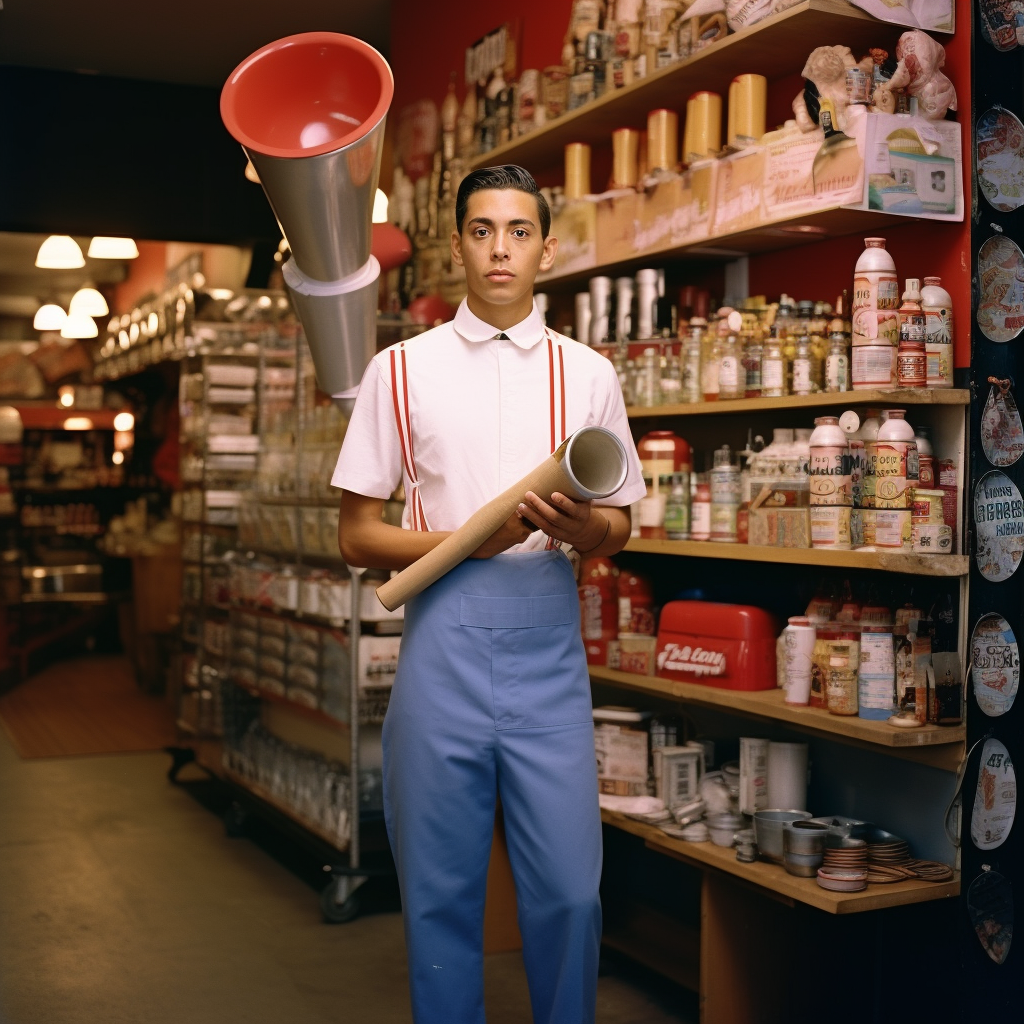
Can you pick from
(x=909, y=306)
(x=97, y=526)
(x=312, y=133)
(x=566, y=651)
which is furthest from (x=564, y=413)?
(x=97, y=526)

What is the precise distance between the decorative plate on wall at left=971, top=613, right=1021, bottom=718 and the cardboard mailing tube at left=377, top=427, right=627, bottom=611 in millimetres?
1206

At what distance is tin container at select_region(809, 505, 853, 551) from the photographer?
2.87 metres

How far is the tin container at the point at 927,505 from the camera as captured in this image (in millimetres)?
2748

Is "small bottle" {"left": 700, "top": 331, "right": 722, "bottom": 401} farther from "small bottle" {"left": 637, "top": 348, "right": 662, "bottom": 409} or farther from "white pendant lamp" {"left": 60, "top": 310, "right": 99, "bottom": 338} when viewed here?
"white pendant lamp" {"left": 60, "top": 310, "right": 99, "bottom": 338}

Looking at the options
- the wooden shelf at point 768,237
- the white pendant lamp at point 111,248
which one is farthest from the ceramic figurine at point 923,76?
the white pendant lamp at point 111,248

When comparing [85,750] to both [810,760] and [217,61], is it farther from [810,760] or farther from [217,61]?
[810,760]

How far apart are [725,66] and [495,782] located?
79.7 inches

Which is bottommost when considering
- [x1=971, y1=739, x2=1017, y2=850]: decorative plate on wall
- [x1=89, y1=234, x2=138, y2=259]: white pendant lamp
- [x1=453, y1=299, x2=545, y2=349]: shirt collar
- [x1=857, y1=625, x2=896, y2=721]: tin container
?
[x1=971, y1=739, x2=1017, y2=850]: decorative plate on wall

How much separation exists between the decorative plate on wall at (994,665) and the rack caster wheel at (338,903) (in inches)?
88.2

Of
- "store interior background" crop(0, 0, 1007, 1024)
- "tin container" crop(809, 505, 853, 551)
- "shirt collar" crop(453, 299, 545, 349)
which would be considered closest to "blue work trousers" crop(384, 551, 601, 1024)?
"shirt collar" crop(453, 299, 545, 349)

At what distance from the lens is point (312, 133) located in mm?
2135

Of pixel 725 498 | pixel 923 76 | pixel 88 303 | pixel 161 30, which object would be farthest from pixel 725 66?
pixel 88 303

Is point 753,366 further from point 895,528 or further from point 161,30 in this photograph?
point 161,30

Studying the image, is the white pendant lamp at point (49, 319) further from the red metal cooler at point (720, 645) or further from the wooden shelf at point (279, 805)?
the red metal cooler at point (720, 645)
